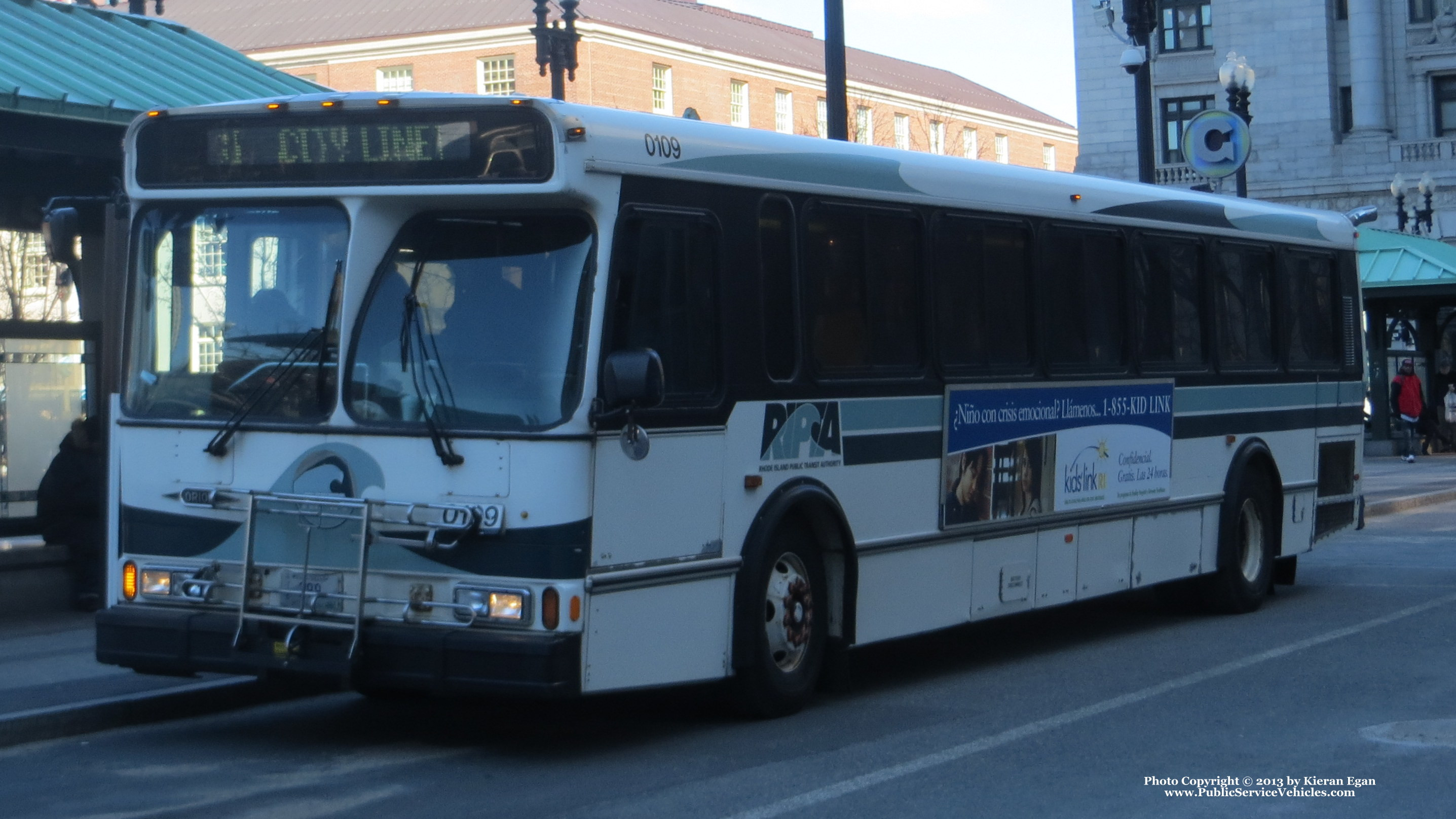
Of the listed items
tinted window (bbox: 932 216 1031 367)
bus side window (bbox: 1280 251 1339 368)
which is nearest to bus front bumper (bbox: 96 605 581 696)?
tinted window (bbox: 932 216 1031 367)

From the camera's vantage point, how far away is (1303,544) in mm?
15188

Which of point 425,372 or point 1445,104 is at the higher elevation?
point 1445,104

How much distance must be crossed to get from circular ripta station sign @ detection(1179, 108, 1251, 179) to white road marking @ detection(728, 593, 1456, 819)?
34.4 ft

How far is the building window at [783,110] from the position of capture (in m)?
73.2

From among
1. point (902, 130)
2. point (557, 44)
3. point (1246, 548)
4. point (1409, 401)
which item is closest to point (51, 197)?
point (1246, 548)

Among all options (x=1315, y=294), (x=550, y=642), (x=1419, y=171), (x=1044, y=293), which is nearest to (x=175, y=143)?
(x=550, y=642)

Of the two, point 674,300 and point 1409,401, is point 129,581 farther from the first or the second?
point 1409,401

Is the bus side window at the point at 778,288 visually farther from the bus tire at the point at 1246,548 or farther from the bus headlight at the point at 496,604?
the bus tire at the point at 1246,548

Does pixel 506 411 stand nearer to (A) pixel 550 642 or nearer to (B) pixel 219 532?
(A) pixel 550 642

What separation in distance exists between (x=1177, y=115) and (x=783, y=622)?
58.7 meters

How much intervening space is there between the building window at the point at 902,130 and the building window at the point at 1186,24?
13548mm

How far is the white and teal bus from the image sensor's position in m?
7.98

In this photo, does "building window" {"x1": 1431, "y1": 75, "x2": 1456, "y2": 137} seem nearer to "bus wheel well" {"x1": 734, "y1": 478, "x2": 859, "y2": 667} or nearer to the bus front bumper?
"bus wheel well" {"x1": 734, "y1": 478, "x2": 859, "y2": 667}

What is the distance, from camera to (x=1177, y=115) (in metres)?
64.8
